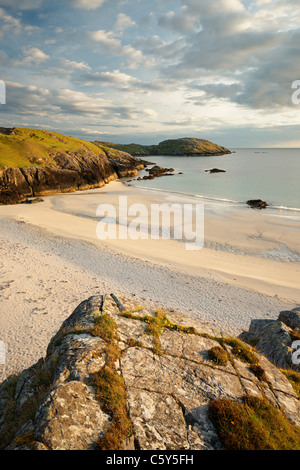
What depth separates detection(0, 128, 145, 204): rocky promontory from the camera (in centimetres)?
4547

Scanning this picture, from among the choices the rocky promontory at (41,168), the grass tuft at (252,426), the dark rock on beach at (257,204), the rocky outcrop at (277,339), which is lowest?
the rocky outcrop at (277,339)

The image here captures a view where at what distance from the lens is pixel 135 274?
64.2 feet

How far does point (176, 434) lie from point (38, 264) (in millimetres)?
17652

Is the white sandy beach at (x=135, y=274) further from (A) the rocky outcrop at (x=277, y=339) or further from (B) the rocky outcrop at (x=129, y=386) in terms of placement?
(B) the rocky outcrop at (x=129, y=386)

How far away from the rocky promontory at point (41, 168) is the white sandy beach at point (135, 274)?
53.0ft

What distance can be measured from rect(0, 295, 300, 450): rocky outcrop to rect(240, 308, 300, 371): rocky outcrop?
1961 millimetres

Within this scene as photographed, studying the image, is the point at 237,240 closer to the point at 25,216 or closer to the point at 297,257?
the point at 297,257

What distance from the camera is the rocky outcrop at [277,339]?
382 inches

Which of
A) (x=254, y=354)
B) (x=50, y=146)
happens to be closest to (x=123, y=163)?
(x=50, y=146)

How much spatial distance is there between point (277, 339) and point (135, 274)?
11.4 meters

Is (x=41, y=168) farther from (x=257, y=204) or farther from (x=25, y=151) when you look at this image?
(x=257, y=204)

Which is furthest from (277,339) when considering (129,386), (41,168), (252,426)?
(41,168)

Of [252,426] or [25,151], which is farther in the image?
[25,151]

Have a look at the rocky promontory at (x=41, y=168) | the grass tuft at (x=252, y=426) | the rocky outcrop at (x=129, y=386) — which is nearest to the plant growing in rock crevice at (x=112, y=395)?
the rocky outcrop at (x=129, y=386)
